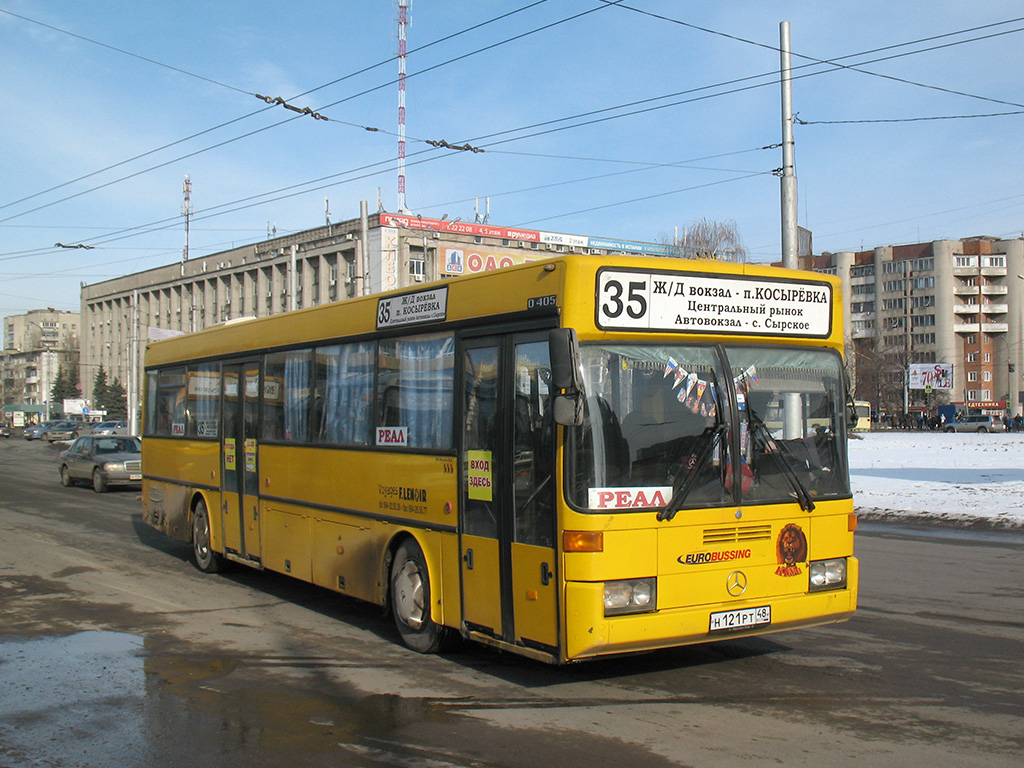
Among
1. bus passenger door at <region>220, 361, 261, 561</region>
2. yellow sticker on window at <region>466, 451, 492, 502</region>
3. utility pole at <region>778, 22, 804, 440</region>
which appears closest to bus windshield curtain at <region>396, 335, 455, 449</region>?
yellow sticker on window at <region>466, 451, 492, 502</region>

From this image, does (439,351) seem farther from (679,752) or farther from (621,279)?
(679,752)

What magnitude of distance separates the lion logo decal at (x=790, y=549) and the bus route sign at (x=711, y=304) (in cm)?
139

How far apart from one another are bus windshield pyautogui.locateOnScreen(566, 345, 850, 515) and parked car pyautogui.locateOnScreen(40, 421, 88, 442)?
62700mm

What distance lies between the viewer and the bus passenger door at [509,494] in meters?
6.17

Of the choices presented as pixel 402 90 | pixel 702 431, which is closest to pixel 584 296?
pixel 702 431

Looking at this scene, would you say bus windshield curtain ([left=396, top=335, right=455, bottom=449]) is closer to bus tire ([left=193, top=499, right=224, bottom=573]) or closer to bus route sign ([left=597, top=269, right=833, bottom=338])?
bus route sign ([left=597, top=269, right=833, bottom=338])

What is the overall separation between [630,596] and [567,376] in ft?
4.77

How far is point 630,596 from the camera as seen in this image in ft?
19.5

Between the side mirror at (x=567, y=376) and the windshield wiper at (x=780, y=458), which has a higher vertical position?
the side mirror at (x=567, y=376)

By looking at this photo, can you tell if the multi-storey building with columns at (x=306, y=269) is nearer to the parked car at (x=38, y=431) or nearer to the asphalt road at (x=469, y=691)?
the parked car at (x=38, y=431)

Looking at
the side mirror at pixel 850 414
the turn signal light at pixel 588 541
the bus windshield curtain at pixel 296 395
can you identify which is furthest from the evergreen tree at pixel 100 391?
the turn signal light at pixel 588 541

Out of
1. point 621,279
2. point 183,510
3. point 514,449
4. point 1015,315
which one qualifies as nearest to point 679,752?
point 514,449

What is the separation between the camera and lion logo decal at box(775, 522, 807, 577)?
6.49m

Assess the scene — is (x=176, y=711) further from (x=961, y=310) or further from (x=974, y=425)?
(x=961, y=310)
